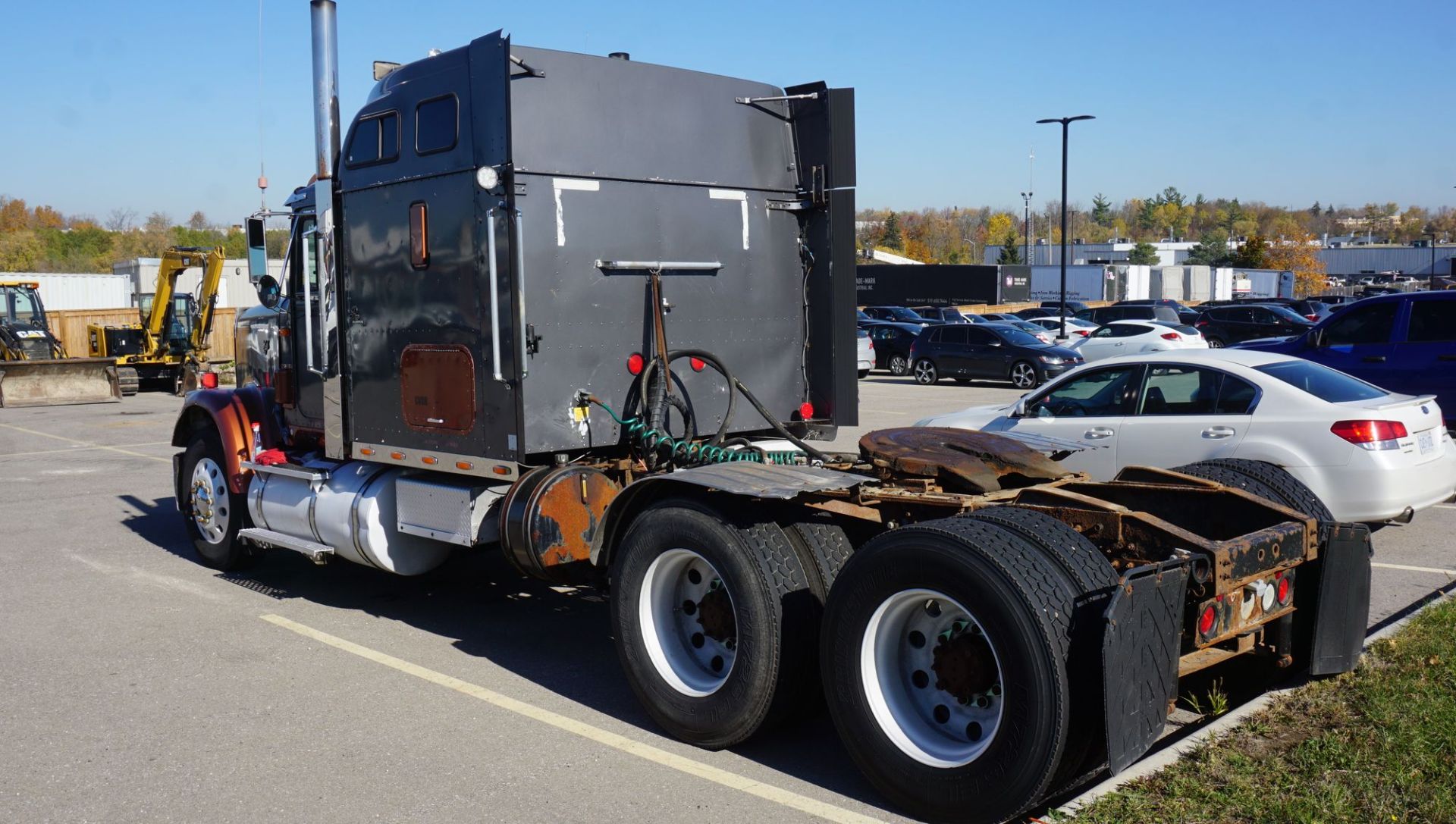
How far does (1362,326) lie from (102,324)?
3671cm

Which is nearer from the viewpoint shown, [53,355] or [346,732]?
[346,732]

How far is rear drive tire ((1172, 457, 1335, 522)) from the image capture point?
17.9ft

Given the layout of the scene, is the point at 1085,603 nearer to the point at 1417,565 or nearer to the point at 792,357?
the point at 792,357

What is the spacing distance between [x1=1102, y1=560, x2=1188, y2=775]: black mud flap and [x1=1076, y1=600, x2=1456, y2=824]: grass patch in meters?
0.38

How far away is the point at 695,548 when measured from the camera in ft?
16.6

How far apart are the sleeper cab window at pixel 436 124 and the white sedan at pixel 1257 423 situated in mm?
3629

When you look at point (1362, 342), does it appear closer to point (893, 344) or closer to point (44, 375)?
point (893, 344)

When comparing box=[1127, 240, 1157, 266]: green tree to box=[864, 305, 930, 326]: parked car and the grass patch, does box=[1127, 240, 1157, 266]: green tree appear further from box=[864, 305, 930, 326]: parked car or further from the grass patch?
the grass patch

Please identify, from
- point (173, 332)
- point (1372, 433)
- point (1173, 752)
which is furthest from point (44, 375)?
point (1173, 752)

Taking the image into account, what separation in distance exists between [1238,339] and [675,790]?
32217mm

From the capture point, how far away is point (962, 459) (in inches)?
213

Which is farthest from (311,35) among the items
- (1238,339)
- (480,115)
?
(1238,339)

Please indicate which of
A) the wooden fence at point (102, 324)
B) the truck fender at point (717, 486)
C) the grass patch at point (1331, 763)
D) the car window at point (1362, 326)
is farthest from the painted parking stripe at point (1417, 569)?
the wooden fence at point (102, 324)

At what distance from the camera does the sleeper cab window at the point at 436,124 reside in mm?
6297
